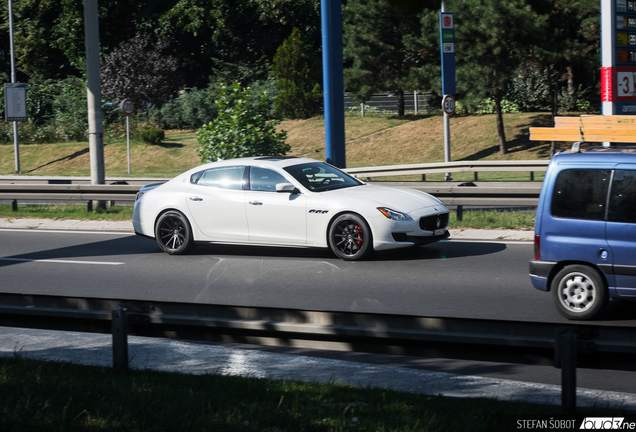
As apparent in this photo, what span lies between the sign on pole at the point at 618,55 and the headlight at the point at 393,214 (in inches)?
244

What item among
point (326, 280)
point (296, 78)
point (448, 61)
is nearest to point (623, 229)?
point (326, 280)

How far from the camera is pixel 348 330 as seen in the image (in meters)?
4.05

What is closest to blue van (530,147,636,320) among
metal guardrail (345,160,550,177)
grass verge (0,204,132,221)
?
grass verge (0,204,132,221)

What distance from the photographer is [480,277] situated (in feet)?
30.3

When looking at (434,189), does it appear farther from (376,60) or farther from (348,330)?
(376,60)

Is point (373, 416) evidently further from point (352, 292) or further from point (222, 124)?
point (222, 124)

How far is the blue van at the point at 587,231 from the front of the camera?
6.84 metres

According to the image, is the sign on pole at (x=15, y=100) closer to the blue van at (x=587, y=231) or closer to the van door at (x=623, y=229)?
the blue van at (x=587, y=231)

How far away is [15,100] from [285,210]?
23867 mm

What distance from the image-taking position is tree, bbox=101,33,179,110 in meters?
39.2

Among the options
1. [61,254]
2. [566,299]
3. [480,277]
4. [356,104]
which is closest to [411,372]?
[566,299]

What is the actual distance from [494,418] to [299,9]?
36711 mm

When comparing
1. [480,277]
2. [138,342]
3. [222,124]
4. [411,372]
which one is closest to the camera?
[411,372]

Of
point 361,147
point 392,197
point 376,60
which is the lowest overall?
point 392,197
